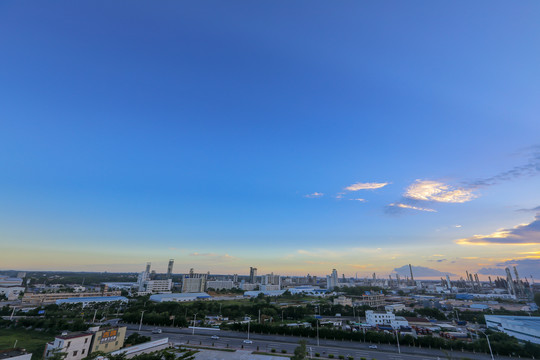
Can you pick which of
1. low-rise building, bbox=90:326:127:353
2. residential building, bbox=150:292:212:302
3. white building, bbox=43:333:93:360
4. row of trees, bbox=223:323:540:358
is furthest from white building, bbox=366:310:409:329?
residential building, bbox=150:292:212:302

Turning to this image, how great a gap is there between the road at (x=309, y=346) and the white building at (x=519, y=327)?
14.9 m

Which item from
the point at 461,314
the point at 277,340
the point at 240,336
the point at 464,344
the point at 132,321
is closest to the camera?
the point at 464,344

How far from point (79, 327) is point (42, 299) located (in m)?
60.1

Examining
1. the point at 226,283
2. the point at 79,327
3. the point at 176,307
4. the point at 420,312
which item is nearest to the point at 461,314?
the point at 420,312

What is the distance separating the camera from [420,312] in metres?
73.7

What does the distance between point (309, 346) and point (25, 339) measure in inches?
1812

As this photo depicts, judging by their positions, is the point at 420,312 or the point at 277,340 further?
the point at 420,312

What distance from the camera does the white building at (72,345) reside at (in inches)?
1047

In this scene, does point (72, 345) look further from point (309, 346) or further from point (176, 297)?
point (176, 297)

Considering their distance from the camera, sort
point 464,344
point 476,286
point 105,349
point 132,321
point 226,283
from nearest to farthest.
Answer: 1. point 105,349
2. point 464,344
3. point 132,321
4. point 226,283
5. point 476,286

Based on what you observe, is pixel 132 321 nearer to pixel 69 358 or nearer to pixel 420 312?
pixel 69 358

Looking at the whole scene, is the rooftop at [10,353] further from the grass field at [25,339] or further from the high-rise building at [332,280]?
the high-rise building at [332,280]

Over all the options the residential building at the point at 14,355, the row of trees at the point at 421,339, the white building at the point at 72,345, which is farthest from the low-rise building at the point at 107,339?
the row of trees at the point at 421,339

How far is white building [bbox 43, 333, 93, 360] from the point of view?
26.6 meters
